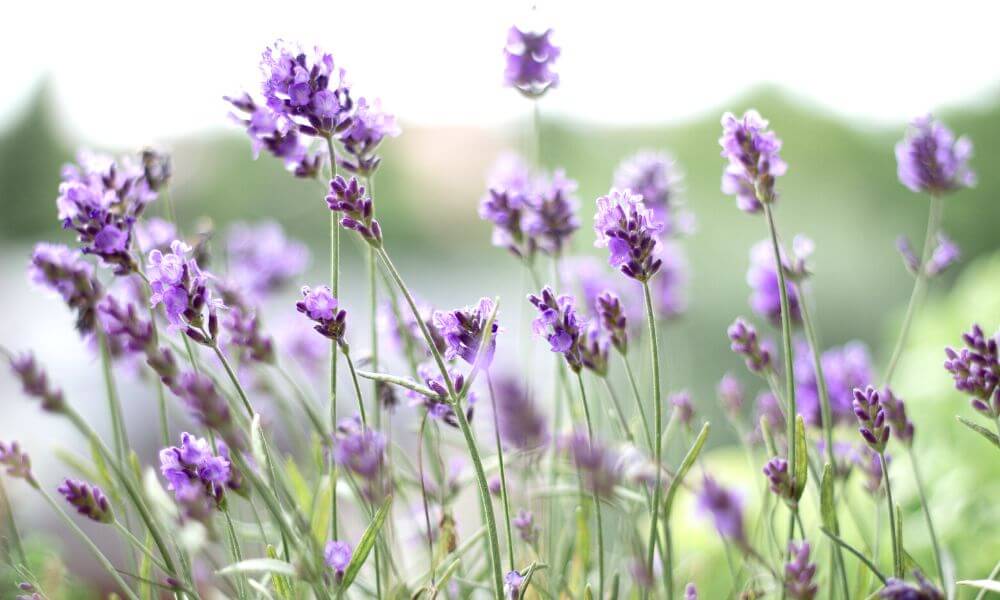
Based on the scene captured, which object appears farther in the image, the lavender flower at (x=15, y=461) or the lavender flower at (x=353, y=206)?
the lavender flower at (x=15, y=461)

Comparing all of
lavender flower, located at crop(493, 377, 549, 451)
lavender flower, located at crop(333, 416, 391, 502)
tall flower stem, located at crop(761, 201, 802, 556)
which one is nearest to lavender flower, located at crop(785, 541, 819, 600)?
tall flower stem, located at crop(761, 201, 802, 556)

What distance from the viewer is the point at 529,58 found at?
1028mm

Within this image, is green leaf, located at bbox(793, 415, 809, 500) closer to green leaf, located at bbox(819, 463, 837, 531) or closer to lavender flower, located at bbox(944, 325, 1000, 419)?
green leaf, located at bbox(819, 463, 837, 531)

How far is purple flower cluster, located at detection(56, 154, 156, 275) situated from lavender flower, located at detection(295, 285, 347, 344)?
0.65ft

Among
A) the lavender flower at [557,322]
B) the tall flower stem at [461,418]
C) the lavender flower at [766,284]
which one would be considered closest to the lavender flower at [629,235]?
the lavender flower at [557,322]

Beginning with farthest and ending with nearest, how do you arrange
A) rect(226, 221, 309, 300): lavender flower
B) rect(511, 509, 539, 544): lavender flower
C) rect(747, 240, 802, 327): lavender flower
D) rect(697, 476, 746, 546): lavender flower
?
rect(226, 221, 309, 300): lavender flower
rect(747, 240, 802, 327): lavender flower
rect(511, 509, 539, 544): lavender flower
rect(697, 476, 746, 546): lavender flower

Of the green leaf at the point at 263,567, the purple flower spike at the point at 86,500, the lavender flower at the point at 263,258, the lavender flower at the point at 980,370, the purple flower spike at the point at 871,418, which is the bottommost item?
the green leaf at the point at 263,567

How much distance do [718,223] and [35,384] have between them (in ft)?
21.2

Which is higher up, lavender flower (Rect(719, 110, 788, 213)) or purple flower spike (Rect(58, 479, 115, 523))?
lavender flower (Rect(719, 110, 788, 213))

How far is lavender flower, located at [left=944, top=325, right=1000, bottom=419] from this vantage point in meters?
0.82

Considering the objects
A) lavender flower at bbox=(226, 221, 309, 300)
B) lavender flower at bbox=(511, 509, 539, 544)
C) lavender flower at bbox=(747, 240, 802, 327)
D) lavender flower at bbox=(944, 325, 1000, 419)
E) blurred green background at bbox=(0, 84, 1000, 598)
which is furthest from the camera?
blurred green background at bbox=(0, 84, 1000, 598)

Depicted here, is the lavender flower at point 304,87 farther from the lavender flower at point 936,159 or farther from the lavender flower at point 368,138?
the lavender flower at point 936,159

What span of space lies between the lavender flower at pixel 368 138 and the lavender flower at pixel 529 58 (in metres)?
0.17

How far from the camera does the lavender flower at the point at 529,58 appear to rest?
3.34 ft
